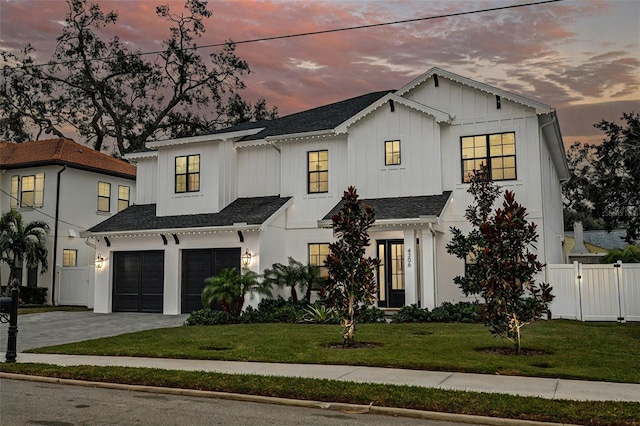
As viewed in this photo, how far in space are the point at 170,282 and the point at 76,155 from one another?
40.1 feet

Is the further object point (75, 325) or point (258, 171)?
point (258, 171)

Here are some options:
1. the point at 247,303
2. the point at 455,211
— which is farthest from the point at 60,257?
the point at 455,211

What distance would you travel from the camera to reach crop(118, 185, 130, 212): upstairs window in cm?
3094

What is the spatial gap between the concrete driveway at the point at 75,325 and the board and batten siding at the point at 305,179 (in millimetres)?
5457

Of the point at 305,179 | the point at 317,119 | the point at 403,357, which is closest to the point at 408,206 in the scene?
the point at 305,179

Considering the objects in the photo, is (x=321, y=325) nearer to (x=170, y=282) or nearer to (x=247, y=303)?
(x=247, y=303)

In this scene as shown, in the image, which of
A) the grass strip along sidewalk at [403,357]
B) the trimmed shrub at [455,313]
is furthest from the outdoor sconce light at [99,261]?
the trimmed shrub at [455,313]

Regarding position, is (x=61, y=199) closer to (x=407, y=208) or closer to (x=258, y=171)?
(x=258, y=171)

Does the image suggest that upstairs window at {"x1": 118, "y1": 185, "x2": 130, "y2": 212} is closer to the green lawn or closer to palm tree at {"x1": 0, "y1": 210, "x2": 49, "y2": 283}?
palm tree at {"x1": 0, "y1": 210, "x2": 49, "y2": 283}

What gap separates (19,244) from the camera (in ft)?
81.7

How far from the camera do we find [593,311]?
630 inches

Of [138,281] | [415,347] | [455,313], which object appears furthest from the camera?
[138,281]

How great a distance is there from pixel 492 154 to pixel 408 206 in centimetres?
317

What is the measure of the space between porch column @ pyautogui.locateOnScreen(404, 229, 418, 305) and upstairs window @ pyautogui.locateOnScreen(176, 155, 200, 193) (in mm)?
8764
